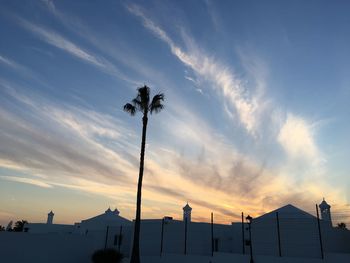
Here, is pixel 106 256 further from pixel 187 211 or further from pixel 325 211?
pixel 325 211

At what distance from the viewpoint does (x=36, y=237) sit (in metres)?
30.3

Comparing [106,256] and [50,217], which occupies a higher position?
[50,217]

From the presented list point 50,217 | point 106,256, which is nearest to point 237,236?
point 106,256

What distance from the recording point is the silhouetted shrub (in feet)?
111

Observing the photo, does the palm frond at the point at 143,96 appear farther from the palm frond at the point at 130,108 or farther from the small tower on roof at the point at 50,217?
the small tower on roof at the point at 50,217

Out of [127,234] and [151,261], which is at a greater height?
[127,234]

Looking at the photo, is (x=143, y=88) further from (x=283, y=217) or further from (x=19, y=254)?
(x=283, y=217)

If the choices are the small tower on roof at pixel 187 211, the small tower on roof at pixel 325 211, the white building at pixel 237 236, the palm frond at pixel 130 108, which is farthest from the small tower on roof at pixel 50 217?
the small tower on roof at pixel 325 211

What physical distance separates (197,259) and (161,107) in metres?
14.6

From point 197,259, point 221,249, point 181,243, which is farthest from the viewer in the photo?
point 221,249

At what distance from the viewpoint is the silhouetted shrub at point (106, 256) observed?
33.9 meters

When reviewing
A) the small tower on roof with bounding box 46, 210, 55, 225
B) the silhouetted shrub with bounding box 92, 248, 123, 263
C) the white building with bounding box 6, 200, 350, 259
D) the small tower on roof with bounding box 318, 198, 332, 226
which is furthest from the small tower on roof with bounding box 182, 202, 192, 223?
the small tower on roof with bounding box 46, 210, 55, 225

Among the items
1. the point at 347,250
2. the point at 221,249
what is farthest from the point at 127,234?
the point at 347,250

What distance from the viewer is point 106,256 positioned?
34.0 metres
